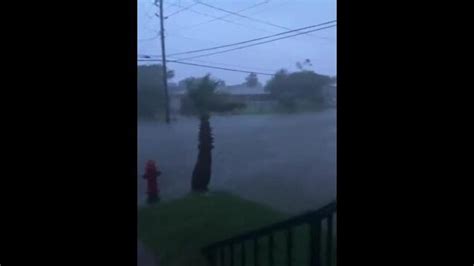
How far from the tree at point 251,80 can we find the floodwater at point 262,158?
85 millimetres

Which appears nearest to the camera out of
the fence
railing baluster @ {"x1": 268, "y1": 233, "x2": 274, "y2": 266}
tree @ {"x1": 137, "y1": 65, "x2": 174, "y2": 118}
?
tree @ {"x1": 137, "y1": 65, "x2": 174, "y2": 118}

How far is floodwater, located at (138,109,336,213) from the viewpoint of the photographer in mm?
986

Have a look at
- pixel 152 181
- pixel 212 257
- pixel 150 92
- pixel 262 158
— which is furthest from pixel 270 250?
pixel 150 92

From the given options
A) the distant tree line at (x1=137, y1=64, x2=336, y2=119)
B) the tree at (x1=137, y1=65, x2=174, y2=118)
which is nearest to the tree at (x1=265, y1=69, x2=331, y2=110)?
the distant tree line at (x1=137, y1=64, x2=336, y2=119)

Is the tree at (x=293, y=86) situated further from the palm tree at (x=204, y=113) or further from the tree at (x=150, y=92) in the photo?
the tree at (x=150, y=92)

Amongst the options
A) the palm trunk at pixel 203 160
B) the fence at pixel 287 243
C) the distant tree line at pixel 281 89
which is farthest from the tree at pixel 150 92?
the fence at pixel 287 243

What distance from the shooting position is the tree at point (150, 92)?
34.4 inches

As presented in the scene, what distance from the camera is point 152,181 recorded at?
937 millimetres

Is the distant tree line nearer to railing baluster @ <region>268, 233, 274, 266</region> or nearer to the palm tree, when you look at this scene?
the palm tree

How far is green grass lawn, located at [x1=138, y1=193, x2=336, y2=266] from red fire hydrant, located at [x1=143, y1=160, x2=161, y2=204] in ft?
0.08
